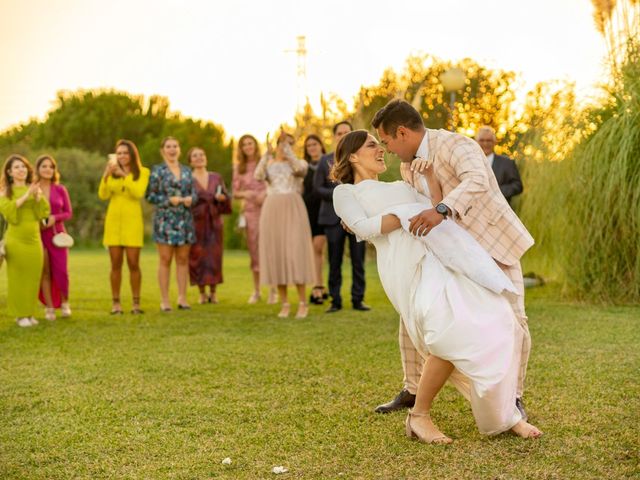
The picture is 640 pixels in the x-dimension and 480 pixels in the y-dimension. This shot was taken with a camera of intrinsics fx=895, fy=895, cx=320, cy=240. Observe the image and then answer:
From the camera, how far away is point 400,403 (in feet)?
17.0

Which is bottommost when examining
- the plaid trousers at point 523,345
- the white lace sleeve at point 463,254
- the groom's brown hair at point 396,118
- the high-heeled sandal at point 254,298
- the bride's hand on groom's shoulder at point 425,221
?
the high-heeled sandal at point 254,298

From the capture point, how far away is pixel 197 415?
518 centimetres

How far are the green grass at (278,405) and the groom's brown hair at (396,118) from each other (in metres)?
1.58

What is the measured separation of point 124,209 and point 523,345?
22.5 feet

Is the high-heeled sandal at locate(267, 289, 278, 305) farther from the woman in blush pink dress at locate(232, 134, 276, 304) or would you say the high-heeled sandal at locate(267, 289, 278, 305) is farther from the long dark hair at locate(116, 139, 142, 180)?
the long dark hair at locate(116, 139, 142, 180)

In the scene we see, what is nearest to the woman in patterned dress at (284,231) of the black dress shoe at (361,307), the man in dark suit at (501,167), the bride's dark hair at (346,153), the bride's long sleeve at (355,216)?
the black dress shoe at (361,307)

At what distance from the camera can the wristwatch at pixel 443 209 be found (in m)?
4.20

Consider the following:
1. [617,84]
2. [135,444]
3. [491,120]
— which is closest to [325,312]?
[617,84]

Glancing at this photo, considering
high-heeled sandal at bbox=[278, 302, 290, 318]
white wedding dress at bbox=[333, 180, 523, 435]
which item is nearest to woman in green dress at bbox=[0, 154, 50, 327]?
high-heeled sandal at bbox=[278, 302, 290, 318]

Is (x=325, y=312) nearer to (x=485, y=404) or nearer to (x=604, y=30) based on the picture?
(x=604, y=30)

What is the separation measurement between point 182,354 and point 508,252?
3.63 metres

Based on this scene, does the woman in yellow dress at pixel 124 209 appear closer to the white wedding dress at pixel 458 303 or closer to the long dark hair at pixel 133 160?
the long dark hair at pixel 133 160

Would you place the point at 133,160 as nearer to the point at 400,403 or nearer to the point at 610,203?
the point at 610,203

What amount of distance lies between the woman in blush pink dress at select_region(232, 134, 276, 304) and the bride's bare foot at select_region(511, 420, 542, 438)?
768 centimetres
